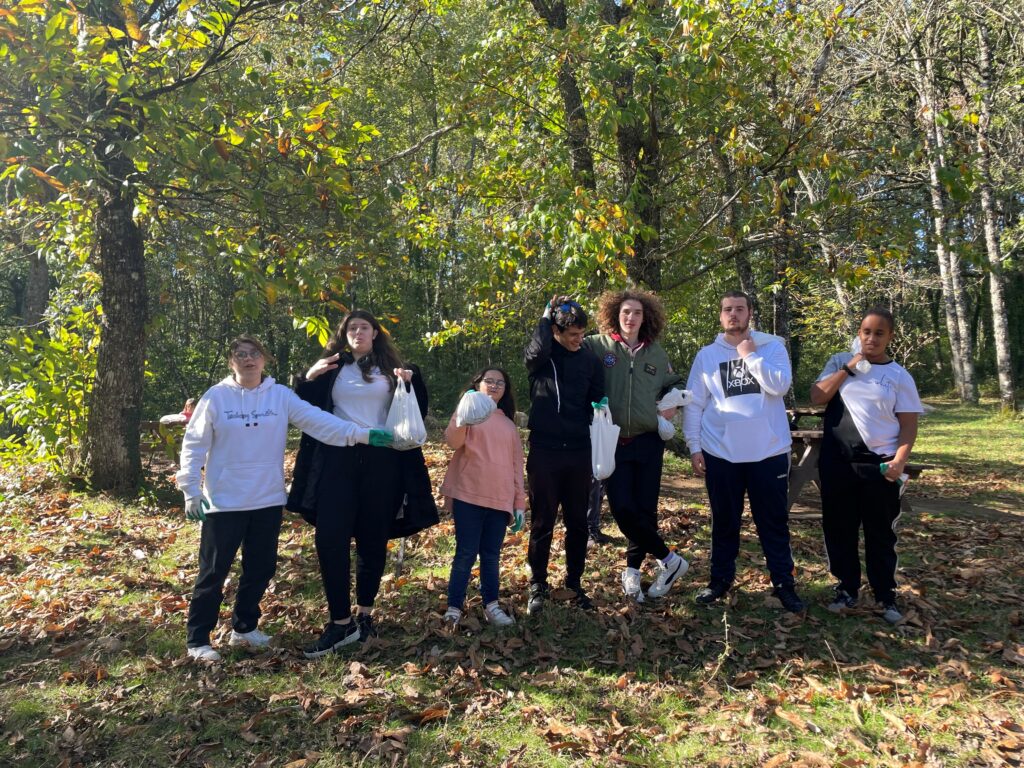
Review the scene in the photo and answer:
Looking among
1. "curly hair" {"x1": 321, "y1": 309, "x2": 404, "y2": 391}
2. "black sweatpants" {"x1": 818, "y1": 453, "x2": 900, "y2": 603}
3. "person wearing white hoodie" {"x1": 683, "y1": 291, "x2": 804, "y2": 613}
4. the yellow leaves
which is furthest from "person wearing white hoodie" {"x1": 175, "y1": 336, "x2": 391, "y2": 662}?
"black sweatpants" {"x1": 818, "y1": 453, "x2": 900, "y2": 603}

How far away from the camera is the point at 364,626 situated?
4.36 metres

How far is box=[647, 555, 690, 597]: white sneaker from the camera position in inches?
194

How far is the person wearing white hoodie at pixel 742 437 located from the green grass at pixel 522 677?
16.8 inches

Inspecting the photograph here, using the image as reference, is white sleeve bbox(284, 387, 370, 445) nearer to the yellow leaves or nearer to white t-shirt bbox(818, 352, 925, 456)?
the yellow leaves

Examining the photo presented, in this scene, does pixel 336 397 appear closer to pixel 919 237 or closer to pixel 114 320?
pixel 114 320

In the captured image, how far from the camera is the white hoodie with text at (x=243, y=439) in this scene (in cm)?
402

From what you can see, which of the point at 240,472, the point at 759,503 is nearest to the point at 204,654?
the point at 240,472

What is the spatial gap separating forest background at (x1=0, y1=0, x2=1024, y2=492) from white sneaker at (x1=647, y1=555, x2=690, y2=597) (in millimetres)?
2496

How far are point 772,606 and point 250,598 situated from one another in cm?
354

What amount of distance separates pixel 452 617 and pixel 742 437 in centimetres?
225

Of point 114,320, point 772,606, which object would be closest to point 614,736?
point 772,606

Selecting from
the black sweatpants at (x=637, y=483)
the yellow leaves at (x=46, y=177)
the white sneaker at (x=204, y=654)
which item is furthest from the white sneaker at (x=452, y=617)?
the yellow leaves at (x=46, y=177)

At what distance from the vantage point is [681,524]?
272 inches

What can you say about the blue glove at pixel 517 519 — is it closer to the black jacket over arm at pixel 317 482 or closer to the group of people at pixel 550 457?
the group of people at pixel 550 457
